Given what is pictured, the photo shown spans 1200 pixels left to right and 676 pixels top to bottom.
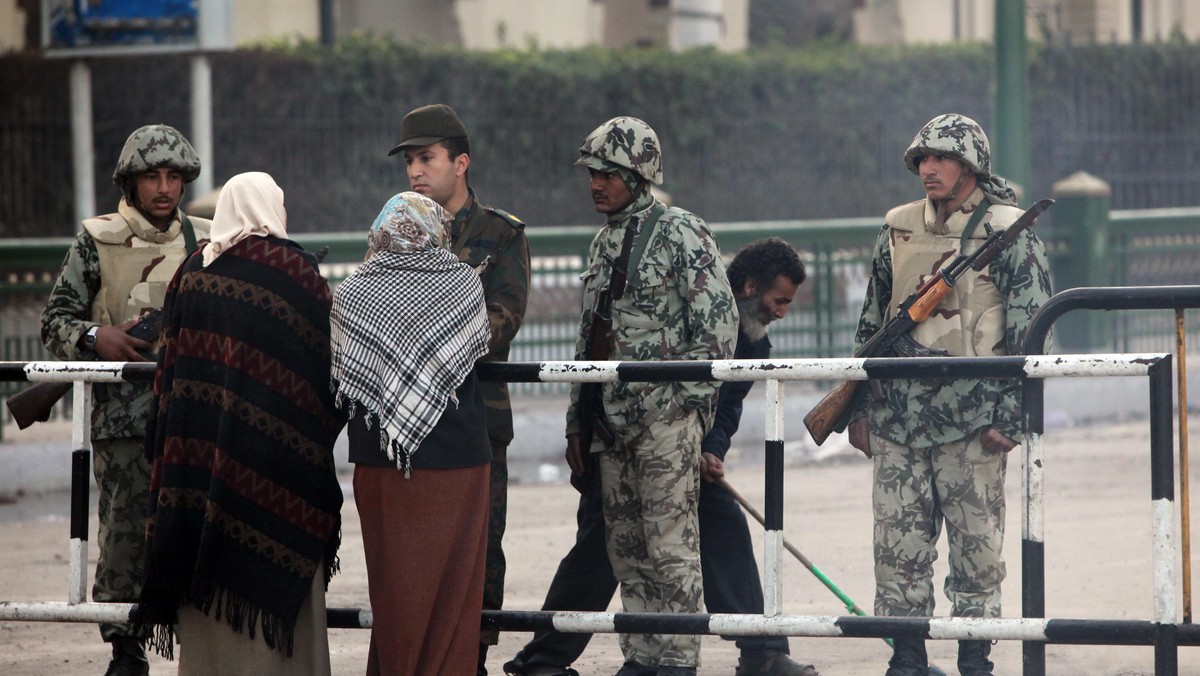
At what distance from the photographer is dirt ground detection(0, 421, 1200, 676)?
5.77m

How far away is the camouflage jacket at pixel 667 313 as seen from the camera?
4992 millimetres

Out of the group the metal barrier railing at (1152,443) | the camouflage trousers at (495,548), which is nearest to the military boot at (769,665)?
the camouflage trousers at (495,548)

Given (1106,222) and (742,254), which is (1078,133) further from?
(742,254)

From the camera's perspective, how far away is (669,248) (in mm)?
5062

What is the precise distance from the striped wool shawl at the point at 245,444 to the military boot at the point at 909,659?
182 cm

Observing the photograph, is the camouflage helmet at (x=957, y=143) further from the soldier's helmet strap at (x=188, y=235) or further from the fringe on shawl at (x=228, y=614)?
the soldier's helmet strap at (x=188, y=235)

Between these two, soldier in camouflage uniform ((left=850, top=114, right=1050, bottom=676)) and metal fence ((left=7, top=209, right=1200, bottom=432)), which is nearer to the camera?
soldier in camouflage uniform ((left=850, top=114, right=1050, bottom=676))

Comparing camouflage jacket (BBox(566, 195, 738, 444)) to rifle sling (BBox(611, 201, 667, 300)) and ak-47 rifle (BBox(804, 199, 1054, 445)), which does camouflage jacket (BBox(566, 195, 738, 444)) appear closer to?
rifle sling (BBox(611, 201, 667, 300))

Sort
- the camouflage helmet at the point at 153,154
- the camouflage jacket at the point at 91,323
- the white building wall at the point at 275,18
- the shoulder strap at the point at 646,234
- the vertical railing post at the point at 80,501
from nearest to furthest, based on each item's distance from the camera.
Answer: the vertical railing post at the point at 80,501 < the shoulder strap at the point at 646,234 < the camouflage jacket at the point at 91,323 < the camouflage helmet at the point at 153,154 < the white building wall at the point at 275,18

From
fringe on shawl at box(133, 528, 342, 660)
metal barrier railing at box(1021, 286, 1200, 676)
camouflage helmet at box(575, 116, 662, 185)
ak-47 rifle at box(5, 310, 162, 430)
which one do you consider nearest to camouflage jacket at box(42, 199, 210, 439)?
ak-47 rifle at box(5, 310, 162, 430)

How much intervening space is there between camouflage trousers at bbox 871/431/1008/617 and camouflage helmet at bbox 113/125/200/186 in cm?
254

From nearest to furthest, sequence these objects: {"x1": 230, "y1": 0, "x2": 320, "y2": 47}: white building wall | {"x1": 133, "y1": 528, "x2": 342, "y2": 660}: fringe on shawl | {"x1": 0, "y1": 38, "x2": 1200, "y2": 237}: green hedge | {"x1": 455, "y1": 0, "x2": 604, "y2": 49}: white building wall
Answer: {"x1": 133, "y1": 528, "x2": 342, "y2": 660}: fringe on shawl → {"x1": 0, "y1": 38, "x2": 1200, "y2": 237}: green hedge → {"x1": 230, "y1": 0, "x2": 320, "y2": 47}: white building wall → {"x1": 455, "y1": 0, "x2": 604, "y2": 49}: white building wall

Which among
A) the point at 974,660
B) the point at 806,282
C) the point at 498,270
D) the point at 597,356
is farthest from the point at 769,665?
the point at 806,282

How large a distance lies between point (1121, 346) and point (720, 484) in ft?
27.9
